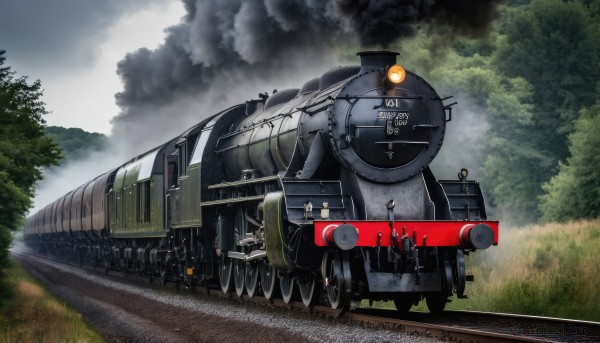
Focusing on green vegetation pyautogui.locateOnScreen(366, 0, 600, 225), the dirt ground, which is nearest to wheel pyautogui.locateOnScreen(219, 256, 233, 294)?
the dirt ground

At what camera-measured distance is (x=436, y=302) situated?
12.7m

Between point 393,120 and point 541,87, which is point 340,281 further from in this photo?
point 541,87

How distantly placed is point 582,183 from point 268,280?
17253mm

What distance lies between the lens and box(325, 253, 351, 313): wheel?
1159 cm

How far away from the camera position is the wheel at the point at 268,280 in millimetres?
14688

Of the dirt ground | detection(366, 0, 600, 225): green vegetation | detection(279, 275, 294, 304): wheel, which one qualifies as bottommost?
the dirt ground

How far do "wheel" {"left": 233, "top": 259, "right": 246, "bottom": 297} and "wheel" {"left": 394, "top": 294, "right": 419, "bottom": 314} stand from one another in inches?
157

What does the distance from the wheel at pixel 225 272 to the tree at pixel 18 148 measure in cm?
451

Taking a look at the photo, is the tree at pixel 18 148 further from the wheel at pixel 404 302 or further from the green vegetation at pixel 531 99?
the green vegetation at pixel 531 99

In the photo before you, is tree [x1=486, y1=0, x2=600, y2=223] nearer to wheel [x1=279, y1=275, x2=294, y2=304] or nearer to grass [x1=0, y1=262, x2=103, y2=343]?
grass [x1=0, y1=262, x2=103, y2=343]

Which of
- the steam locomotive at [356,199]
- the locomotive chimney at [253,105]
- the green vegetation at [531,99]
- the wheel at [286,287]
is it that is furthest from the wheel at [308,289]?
the green vegetation at [531,99]

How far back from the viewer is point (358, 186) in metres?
12.3

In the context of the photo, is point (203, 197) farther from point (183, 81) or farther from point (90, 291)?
point (183, 81)

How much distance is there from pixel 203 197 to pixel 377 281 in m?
6.60
